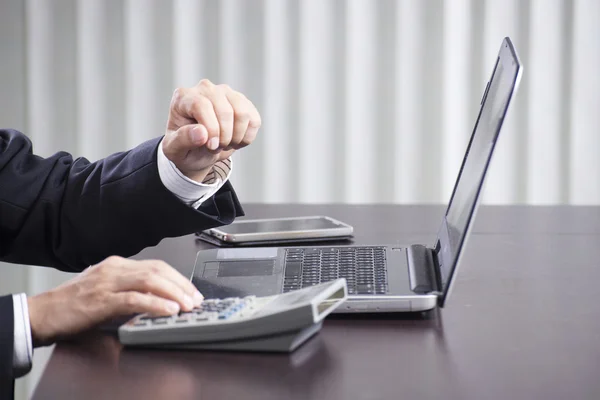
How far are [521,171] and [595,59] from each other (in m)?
0.40

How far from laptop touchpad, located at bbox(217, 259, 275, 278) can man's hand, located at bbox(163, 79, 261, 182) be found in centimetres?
14

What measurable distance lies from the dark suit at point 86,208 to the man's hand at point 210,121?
6 centimetres

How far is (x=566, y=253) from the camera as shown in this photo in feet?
4.07

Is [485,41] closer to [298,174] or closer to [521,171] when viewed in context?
[521,171]

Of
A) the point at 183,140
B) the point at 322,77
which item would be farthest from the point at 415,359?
Result: the point at 322,77

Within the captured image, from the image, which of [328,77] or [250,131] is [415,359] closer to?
[250,131]

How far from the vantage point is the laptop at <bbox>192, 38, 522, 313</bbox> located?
879 millimetres

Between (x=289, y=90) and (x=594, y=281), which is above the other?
(x=289, y=90)

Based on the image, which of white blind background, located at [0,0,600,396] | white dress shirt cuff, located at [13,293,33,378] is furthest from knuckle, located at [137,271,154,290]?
white blind background, located at [0,0,600,396]

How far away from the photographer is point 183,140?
1.11m

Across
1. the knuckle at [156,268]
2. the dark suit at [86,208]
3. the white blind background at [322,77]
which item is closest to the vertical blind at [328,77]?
the white blind background at [322,77]

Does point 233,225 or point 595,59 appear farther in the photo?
point 595,59

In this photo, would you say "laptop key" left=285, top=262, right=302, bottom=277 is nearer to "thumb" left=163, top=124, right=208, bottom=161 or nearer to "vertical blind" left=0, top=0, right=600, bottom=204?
"thumb" left=163, top=124, right=208, bottom=161

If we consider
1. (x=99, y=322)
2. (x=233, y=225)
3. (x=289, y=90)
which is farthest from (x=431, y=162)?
(x=99, y=322)
